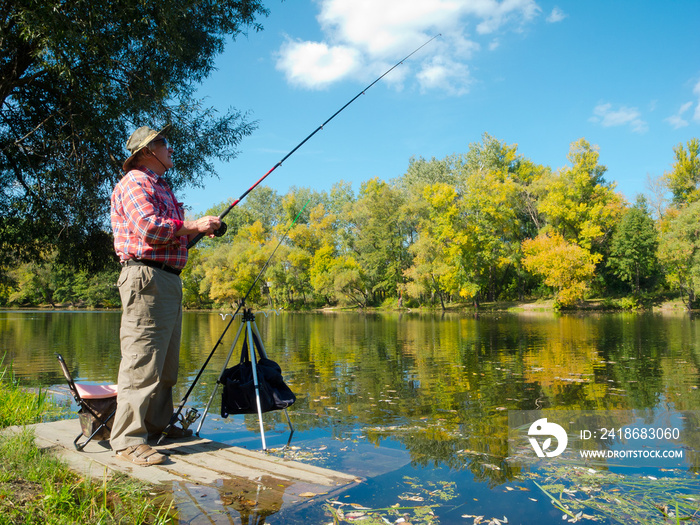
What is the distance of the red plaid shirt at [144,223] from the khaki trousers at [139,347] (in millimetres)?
122

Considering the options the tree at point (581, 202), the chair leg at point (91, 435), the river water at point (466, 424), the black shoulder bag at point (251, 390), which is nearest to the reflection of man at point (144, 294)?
the chair leg at point (91, 435)

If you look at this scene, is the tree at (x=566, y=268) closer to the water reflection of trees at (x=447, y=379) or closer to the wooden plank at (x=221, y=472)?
the water reflection of trees at (x=447, y=379)

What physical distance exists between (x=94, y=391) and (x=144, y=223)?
1.39 metres

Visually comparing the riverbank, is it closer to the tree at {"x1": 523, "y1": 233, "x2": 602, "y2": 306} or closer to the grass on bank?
the tree at {"x1": 523, "y1": 233, "x2": 602, "y2": 306}

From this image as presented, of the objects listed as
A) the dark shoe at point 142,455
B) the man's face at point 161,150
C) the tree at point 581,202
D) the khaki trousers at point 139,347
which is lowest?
the dark shoe at point 142,455

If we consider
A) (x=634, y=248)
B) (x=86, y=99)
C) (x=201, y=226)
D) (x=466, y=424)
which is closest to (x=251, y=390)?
(x=201, y=226)

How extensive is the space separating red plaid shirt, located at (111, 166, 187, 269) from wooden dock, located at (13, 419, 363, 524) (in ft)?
4.31

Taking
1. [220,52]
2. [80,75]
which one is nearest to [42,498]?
[80,75]

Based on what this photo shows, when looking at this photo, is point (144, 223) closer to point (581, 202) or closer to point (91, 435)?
point (91, 435)

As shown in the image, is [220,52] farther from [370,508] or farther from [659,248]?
[659,248]

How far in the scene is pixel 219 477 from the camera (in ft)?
10.1

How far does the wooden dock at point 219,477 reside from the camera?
2.70 metres

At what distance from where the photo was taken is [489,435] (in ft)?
16.5

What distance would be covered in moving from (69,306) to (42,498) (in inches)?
2545
